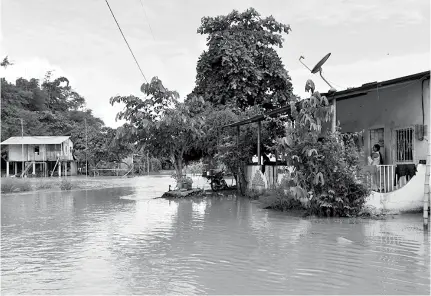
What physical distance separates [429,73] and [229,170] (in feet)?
30.8

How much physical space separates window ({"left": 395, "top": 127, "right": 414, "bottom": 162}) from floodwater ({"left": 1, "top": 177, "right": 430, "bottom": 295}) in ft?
7.83

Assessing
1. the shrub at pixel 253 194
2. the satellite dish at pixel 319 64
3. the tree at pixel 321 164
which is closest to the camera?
the tree at pixel 321 164

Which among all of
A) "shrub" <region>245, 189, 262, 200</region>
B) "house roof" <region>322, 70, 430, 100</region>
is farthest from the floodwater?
"shrub" <region>245, 189, 262, 200</region>

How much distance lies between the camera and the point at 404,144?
12.3m

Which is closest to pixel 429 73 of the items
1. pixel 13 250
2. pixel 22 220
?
pixel 13 250

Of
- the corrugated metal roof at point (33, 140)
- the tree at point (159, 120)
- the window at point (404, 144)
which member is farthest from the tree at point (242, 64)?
the corrugated metal roof at point (33, 140)

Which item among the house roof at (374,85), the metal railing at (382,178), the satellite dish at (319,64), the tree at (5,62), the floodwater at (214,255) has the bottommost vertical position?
the floodwater at (214,255)

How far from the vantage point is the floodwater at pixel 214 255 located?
526 cm

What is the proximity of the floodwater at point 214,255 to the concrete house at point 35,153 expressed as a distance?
36.9m

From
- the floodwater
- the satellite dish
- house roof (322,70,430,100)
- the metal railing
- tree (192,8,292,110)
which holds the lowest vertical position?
the floodwater

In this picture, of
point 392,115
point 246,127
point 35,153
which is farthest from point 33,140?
point 392,115

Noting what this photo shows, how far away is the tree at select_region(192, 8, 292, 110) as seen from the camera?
75.6 feet

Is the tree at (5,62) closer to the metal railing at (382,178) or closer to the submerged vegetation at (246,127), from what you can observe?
the submerged vegetation at (246,127)

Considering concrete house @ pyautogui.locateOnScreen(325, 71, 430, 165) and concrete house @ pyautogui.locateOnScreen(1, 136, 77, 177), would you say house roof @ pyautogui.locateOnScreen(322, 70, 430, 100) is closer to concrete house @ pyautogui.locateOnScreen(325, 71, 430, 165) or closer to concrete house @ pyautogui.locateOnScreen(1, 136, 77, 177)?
concrete house @ pyautogui.locateOnScreen(325, 71, 430, 165)
